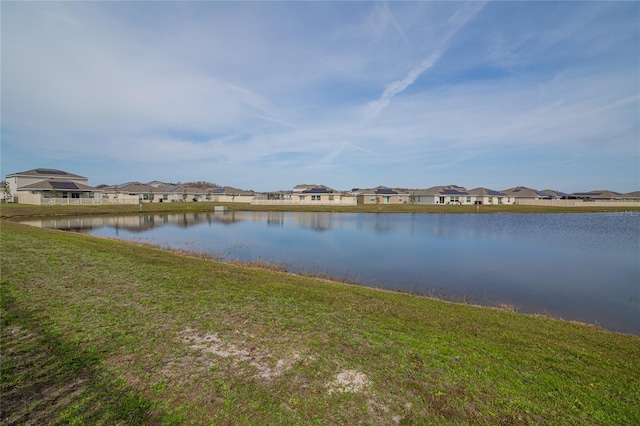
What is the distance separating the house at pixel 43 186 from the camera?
169 feet

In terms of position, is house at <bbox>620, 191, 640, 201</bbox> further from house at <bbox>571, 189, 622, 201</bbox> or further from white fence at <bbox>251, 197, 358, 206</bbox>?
white fence at <bbox>251, 197, 358, 206</bbox>

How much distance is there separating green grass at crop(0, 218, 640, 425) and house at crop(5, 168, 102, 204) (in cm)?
5602

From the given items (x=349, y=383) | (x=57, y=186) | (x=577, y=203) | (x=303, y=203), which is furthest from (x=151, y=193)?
(x=577, y=203)

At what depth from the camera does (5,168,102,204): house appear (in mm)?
51656

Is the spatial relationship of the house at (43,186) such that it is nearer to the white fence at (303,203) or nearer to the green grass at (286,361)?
the white fence at (303,203)

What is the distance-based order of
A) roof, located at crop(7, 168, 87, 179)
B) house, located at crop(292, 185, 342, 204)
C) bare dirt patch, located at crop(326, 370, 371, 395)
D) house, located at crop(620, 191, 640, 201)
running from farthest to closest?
house, located at crop(620, 191, 640, 201) → house, located at crop(292, 185, 342, 204) → roof, located at crop(7, 168, 87, 179) → bare dirt patch, located at crop(326, 370, 371, 395)

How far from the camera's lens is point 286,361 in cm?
482

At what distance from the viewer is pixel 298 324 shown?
6.30 m

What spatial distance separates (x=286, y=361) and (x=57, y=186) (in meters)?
Result: 66.2

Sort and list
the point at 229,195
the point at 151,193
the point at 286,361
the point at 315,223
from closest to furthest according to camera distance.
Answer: the point at 286,361 < the point at 315,223 < the point at 151,193 < the point at 229,195

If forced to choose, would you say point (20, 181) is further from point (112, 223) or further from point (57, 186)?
point (112, 223)

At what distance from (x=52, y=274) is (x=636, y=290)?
2065 centimetres

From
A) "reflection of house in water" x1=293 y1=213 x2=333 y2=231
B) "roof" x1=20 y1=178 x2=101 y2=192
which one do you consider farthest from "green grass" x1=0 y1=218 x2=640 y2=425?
Result: "roof" x1=20 y1=178 x2=101 y2=192

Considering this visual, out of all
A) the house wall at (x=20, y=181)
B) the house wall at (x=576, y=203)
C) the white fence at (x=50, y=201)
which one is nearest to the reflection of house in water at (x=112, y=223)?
the white fence at (x=50, y=201)
